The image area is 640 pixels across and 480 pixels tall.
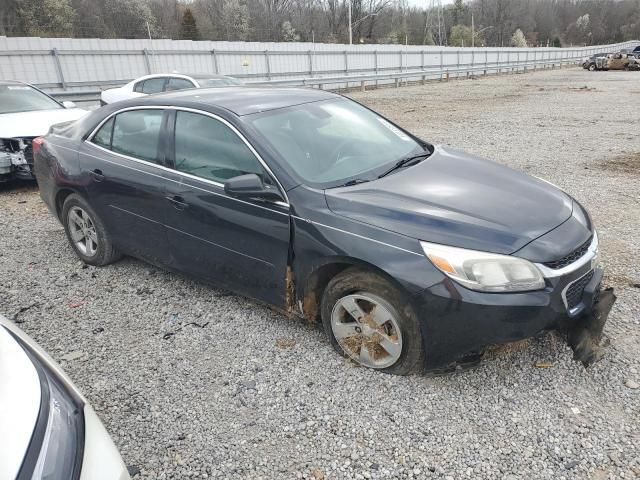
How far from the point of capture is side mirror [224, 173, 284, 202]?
2.97 metres

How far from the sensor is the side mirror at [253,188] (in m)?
2.97

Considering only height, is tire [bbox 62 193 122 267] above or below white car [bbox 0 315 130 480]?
below

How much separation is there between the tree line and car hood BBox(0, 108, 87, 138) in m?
41.7

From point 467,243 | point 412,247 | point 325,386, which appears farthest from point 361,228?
point 325,386

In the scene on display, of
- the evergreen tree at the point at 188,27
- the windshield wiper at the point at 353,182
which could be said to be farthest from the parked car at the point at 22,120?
the evergreen tree at the point at 188,27

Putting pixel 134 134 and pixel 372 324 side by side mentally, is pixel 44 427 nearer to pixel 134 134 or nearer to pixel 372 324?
pixel 372 324

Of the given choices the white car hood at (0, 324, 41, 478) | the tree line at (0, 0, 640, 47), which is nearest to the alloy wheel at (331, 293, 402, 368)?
the white car hood at (0, 324, 41, 478)

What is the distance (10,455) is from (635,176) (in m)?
8.06

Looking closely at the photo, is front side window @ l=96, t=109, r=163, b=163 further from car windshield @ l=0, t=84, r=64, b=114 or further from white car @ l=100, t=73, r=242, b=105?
white car @ l=100, t=73, r=242, b=105

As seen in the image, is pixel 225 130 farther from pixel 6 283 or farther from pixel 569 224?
pixel 6 283

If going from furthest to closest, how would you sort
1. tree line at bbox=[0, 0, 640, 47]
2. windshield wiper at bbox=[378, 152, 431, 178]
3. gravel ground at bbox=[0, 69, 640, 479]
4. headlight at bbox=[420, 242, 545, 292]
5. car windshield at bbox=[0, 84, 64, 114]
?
tree line at bbox=[0, 0, 640, 47]
car windshield at bbox=[0, 84, 64, 114]
windshield wiper at bbox=[378, 152, 431, 178]
headlight at bbox=[420, 242, 545, 292]
gravel ground at bbox=[0, 69, 640, 479]

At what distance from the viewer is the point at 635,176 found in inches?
277

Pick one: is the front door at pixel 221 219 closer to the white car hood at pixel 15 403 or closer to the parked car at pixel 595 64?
the white car hood at pixel 15 403

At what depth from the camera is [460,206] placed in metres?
2.80
